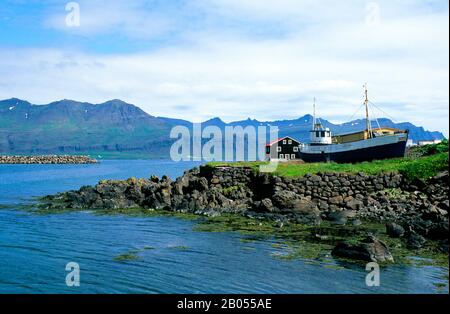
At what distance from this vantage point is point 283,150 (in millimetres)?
83438

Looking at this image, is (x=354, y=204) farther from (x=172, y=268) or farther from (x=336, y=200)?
(x=172, y=268)

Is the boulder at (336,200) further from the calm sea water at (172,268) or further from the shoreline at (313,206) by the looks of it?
the calm sea water at (172,268)

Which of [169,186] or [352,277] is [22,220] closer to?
[169,186]

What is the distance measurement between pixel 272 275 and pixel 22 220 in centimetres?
2658

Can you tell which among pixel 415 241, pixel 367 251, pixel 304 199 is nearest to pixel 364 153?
pixel 304 199

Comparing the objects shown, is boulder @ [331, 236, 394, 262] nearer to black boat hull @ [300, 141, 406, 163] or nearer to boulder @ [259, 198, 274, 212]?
boulder @ [259, 198, 274, 212]

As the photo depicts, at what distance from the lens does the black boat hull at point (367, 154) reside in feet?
174

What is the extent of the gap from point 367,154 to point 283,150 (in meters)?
28.6

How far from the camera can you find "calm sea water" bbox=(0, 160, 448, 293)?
20.7 metres

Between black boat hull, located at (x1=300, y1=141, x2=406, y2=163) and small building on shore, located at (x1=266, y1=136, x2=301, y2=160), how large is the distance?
18.9m

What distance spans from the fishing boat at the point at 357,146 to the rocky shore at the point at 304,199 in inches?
459

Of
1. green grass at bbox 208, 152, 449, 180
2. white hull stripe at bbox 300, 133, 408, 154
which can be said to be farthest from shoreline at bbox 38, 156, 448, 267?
white hull stripe at bbox 300, 133, 408, 154

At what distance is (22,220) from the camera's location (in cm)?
4053

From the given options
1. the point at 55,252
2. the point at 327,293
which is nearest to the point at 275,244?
the point at 327,293
